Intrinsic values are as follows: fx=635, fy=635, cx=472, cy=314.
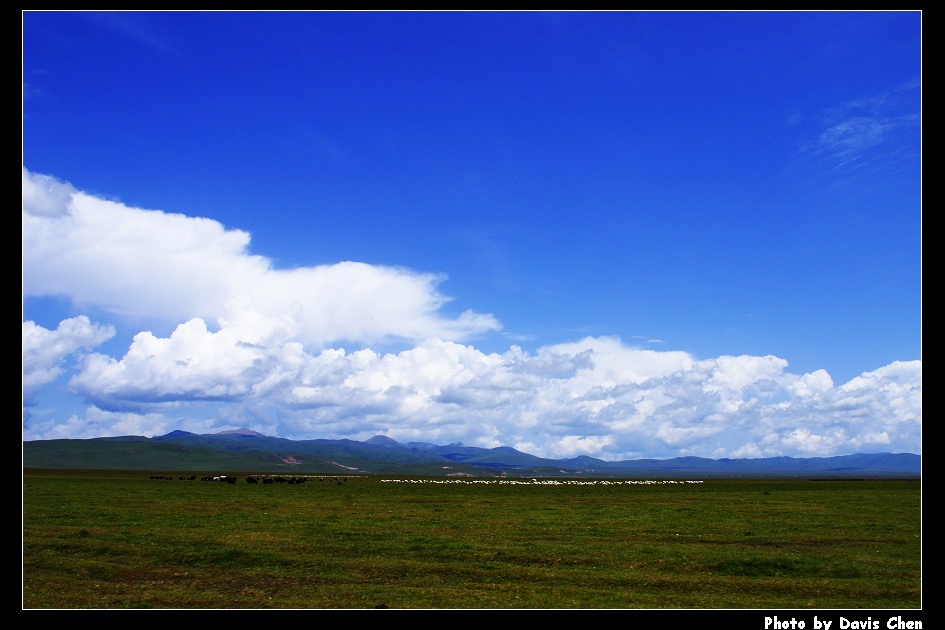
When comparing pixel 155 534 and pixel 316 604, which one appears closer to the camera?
pixel 316 604

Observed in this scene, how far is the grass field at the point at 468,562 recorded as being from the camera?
65.5ft

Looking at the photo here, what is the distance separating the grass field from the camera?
1997 centimetres

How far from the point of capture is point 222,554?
27.3m

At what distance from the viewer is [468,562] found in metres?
25.6
